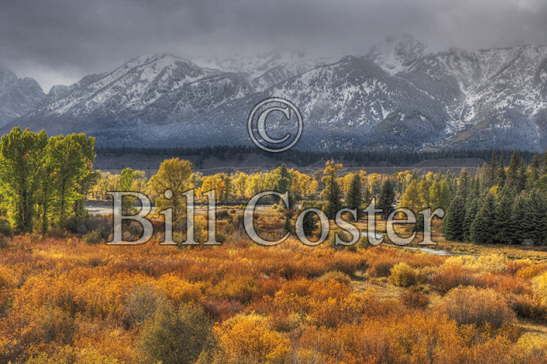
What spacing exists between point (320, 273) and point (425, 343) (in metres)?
7.80

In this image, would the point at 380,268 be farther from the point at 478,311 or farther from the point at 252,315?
the point at 252,315

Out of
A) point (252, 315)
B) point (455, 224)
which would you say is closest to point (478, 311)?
point (252, 315)

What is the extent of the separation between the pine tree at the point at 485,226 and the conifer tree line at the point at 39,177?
46.2 m

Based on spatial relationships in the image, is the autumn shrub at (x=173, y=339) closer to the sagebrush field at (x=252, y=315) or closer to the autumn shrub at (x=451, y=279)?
the sagebrush field at (x=252, y=315)

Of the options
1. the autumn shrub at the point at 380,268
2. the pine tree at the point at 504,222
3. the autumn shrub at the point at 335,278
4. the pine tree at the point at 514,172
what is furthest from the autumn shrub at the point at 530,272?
the pine tree at the point at 514,172

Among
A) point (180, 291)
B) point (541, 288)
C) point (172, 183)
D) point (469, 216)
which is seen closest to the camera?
point (180, 291)

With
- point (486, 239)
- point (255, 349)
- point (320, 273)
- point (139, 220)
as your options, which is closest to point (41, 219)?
point (139, 220)

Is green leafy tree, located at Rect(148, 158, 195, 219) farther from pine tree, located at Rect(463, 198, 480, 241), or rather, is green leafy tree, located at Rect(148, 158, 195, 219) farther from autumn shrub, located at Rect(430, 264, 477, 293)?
pine tree, located at Rect(463, 198, 480, 241)

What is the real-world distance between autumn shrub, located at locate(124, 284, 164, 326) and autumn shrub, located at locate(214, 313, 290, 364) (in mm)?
Result: 1763

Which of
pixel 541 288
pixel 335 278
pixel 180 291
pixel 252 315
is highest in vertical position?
pixel 180 291

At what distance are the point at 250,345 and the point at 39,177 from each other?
23.9m

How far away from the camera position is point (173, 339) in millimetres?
5441

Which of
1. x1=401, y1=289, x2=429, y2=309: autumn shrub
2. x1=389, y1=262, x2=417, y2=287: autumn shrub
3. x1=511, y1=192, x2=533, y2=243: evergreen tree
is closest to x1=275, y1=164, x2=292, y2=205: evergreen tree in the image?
x1=511, y1=192, x2=533, y2=243: evergreen tree

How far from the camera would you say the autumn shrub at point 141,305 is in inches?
305
